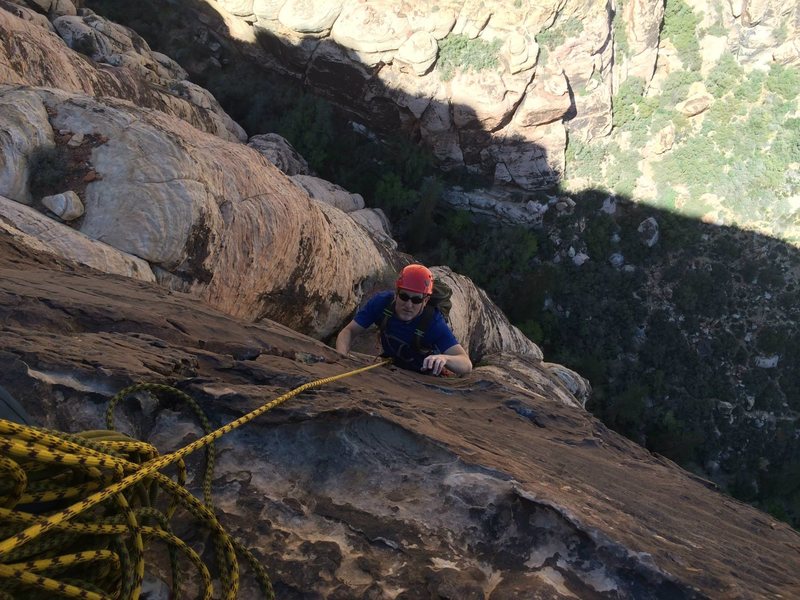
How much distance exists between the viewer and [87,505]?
1.38 meters

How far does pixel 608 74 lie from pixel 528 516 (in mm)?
32362

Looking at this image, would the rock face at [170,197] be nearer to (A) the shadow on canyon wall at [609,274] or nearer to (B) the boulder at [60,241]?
(B) the boulder at [60,241]

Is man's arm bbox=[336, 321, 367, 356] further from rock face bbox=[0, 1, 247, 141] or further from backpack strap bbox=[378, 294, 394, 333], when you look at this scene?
rock face bbox=[0, 1, 247, 141]

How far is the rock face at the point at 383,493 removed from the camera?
201 centimetres

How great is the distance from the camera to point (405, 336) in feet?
16.0

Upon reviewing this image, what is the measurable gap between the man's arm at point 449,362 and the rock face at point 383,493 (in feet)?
3.09

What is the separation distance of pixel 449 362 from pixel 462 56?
82.4 ft

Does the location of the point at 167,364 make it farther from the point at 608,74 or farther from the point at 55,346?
the point at 608,74

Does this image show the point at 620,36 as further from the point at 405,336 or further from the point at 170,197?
the point at 405,336

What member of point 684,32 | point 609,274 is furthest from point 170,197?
point 684,32

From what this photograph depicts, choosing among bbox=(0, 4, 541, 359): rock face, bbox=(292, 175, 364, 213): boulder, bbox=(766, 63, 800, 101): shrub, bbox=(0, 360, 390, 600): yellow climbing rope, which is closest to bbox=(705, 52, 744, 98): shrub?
bbox=(766, 63, 800, 101): shrub

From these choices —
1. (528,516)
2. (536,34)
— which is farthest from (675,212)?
(528,516)

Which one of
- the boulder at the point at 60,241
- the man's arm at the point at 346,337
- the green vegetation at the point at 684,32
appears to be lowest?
the boulder at the point at 60,241

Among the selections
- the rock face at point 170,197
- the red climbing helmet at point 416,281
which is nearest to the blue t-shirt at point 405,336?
the red climbing helmet at point 416,281
